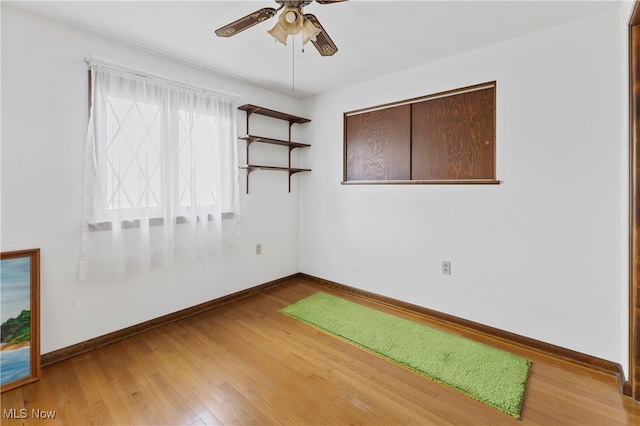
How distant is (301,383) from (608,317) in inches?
83.9

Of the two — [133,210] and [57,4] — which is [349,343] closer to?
[133,210]

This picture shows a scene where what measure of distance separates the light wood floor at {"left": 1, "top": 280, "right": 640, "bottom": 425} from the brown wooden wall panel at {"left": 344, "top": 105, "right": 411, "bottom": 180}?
5.78ft

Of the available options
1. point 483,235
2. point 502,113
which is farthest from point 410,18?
point 483,235

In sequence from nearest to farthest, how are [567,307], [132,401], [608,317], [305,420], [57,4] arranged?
1. [305,420]
2. [132,401]
3. [57,4]
4. [608,317]
5. [567,307]

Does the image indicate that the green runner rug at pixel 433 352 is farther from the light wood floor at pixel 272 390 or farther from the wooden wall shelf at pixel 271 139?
the wooden wall shelf at pixel 271 139

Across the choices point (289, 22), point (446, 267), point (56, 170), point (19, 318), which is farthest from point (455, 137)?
point (19, 318)

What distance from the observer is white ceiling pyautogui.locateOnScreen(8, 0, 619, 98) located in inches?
74.8

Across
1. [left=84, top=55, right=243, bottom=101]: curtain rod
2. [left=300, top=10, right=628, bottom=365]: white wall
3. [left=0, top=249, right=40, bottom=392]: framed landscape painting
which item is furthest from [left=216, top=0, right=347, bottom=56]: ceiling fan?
[left=0, top=249, right=40, bottom=392]: framed landscape painting

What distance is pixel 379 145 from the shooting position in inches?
126

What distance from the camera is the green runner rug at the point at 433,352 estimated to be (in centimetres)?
182

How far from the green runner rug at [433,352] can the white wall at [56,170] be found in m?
1.46

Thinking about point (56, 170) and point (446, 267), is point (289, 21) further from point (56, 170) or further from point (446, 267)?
point (446, 267)

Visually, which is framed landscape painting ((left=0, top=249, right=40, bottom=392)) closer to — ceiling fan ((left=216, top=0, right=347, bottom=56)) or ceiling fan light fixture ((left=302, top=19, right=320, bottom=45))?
ceiling fan ((left=216, top=0, right=347, bottom=56))

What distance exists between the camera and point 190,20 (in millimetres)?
2055
